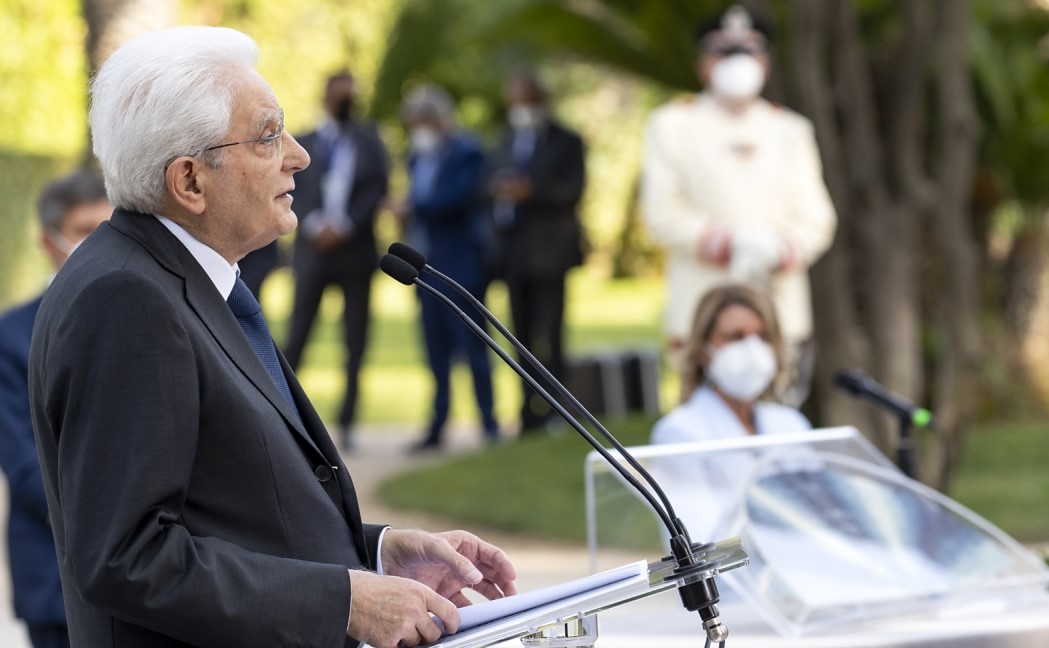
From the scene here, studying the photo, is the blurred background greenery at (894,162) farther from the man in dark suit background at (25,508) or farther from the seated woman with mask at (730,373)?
the seated woman with mask at (730,373)

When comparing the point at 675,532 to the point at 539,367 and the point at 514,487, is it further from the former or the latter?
the point at 514,487

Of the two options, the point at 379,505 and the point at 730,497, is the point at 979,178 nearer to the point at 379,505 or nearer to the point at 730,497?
the point at 379,505

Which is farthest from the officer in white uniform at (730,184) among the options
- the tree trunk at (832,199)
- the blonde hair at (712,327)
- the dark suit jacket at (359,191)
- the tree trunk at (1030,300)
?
the tree trunk at (1030,300)

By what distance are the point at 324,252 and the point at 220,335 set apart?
8062 millimetres

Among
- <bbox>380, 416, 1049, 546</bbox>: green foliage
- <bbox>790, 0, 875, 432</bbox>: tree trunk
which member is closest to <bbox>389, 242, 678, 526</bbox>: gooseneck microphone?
<bbox>790, 0, 875, 432</bbox>: tree trunk

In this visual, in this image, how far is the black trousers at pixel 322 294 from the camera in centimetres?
1045

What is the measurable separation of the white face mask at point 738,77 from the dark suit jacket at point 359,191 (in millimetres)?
3698

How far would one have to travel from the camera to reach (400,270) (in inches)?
109

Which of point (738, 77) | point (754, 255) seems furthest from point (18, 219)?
point (754, 255)

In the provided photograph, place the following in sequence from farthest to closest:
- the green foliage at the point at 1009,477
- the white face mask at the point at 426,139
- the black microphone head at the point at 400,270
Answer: the white face mask at the point at 426,139 → the green foliage at the point at 1009,477 → the black microphone head at the point at 400,270

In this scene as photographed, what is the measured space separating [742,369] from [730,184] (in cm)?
206

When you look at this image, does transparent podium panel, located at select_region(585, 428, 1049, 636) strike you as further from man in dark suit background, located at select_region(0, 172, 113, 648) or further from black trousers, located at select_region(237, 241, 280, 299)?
black trousers, located at select_region(237, 241, 280, 299)

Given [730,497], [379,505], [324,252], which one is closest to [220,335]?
[730,497]

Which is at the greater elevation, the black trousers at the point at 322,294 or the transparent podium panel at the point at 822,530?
the black trousers at the point at 322,294
